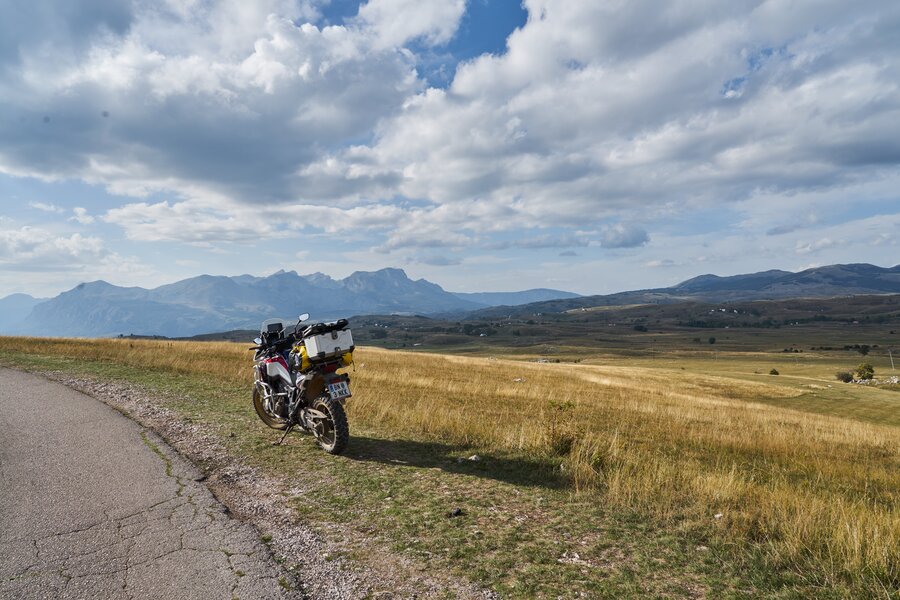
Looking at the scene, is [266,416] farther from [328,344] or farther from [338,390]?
[328,344]

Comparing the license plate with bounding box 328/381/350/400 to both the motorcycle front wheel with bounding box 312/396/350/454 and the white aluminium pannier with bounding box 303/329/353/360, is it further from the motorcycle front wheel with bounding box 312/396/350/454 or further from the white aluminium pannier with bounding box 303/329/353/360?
the white aluminium pannier with bounding box 303/329/353/360

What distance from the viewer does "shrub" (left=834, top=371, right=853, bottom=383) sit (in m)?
94.4

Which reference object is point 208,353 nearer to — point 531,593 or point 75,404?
point 75,404

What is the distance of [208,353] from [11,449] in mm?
18321

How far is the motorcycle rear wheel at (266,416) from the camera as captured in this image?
10.5 m

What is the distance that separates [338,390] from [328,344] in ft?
3.01

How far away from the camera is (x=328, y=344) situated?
898cm

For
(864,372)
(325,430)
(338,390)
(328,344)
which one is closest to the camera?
(338,390)

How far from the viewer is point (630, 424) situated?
15438mm

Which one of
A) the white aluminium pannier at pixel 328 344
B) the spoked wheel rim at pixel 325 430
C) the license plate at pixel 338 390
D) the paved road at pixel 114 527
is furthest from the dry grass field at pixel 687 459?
the paved road at pixel 114 527

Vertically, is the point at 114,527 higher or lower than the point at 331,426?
lower

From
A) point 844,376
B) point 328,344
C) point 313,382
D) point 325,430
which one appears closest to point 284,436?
point 325,430

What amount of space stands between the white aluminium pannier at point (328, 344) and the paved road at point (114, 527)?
282cm

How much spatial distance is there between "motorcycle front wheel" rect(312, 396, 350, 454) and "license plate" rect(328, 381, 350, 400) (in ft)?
0.46
